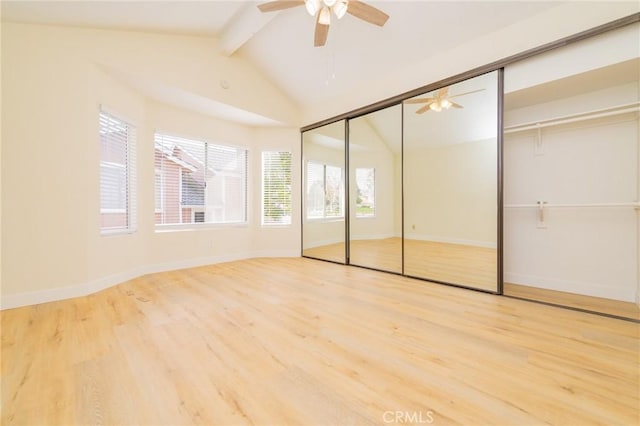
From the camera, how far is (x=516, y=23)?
2639mm

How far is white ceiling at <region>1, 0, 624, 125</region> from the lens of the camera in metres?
2.65

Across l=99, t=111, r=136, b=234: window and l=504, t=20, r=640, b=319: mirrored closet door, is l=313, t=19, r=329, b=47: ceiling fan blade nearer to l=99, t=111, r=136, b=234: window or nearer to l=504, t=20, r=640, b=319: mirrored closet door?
l=504, t=20, r=640, b=319: mirrored closet door

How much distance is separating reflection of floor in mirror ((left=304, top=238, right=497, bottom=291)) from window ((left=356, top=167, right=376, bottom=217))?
54cm

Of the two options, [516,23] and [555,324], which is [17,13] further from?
[555,324]

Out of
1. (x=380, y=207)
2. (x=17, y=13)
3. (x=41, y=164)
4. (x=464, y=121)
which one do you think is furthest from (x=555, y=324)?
(x=17, y=13)

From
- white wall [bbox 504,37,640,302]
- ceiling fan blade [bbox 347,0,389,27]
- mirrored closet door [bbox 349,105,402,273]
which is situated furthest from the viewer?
mirrored closet door [bbox 349,105,402,273]

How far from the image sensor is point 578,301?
2.61 m

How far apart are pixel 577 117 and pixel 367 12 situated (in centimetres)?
248

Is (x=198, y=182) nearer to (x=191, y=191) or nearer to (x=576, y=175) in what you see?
(x=191, y=191)

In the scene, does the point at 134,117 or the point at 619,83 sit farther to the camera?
the point at 134,117

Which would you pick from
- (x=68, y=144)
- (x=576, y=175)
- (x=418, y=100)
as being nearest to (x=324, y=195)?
(x=418, y=100)

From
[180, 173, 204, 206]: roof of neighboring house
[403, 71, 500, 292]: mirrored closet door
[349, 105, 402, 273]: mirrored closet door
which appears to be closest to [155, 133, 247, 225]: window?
[180, 173, 204, 206]: roof of neighboring house

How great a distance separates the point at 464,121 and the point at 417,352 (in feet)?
9.35

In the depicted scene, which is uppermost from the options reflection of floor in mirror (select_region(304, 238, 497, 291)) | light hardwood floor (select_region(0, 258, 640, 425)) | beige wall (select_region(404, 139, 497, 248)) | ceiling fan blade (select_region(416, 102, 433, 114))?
ceiling fan blade (select_region(416, 102, 433, 114))
